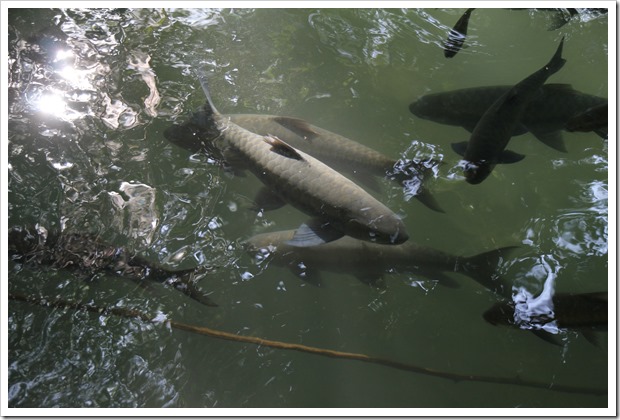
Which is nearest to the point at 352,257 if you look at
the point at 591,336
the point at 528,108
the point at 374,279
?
the point at 374,279

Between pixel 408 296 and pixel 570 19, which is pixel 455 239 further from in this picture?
pixel 570 19

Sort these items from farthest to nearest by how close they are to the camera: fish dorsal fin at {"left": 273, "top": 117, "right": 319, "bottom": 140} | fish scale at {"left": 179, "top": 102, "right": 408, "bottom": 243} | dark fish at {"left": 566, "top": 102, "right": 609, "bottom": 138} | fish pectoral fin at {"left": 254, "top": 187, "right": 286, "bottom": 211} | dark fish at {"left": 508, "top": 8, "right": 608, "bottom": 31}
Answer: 1. dark fish at {"left": 508, "top": 8, "right": 608, "bottom": 31}
2. fish dorsal fin at {"left": 273, "top": 117, "right": 319, "bottom": 140}
3. fish pectoral fin at {"left": 254, "top": 187, "right": 286, "bottom": 211}
4. dark fish at {"left": 566, "top": 102, "right": 609, "bottom": 138}
5. fish scale at {"left": 179, "top": 102, "right": 408, "bottom": 243}

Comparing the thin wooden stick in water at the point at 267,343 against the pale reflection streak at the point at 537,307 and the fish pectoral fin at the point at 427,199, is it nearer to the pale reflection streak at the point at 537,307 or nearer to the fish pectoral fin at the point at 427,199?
the pale reflection streak at the point at 537,307

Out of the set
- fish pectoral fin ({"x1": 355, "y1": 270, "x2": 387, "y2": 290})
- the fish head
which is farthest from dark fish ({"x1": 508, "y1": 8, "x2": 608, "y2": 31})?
fish pectoral fin ({"x1": 355, "y1": 270, "x2": 387, "y2": 290})

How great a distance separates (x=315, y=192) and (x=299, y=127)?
2.85 ft

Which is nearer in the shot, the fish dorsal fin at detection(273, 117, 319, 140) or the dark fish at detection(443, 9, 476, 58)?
the fish dorsal fin at detection(273, 117, 319, 140)

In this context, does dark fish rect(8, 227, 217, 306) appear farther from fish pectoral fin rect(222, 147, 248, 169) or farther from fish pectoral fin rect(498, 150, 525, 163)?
fish pectoral fin rect(498, 150, 525, 163)

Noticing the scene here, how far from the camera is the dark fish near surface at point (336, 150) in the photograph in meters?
3.61

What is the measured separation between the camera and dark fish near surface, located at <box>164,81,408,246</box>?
300cm

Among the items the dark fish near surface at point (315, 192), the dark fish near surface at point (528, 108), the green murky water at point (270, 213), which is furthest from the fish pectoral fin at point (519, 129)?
the dark fish near surface at point (315, 192)

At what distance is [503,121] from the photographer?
327 centimetres

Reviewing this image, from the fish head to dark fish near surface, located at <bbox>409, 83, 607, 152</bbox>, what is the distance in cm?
34

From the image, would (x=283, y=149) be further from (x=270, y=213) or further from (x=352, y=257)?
(x=352, y=257)

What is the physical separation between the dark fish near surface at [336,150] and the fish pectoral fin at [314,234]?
0.72 m
